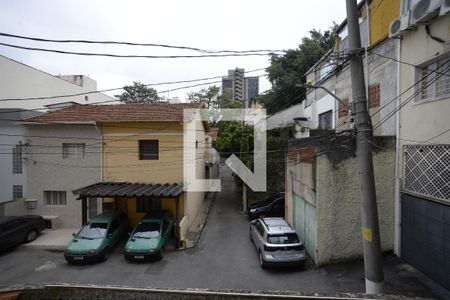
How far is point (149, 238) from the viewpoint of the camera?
1219 cm

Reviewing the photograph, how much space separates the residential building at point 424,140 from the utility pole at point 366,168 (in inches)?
95.0

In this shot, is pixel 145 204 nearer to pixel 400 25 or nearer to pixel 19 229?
pixel 19 229

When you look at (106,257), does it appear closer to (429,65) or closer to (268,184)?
(268,184)

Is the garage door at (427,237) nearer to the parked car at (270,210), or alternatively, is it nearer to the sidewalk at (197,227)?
the parked car at (270,210)

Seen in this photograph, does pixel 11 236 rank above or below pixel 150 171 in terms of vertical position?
below

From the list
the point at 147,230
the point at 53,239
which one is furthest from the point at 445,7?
the point at 53,239

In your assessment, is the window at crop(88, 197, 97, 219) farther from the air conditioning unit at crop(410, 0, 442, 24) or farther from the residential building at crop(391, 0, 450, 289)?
the air conditioning unit at crop(410, 0, 442, 24)

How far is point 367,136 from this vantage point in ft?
20.4

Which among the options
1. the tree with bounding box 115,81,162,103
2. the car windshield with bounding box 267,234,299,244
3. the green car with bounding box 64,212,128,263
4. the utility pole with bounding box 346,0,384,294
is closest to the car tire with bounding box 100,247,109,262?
the green car with bounding box 64,212,128,263

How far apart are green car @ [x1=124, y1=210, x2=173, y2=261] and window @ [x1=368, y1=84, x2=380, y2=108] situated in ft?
31.6

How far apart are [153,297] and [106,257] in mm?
9264

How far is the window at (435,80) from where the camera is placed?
768 centimetres

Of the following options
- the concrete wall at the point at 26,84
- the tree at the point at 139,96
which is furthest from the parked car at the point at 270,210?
the tree at the point at 139,96

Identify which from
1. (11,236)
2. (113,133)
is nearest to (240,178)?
(113,133)
